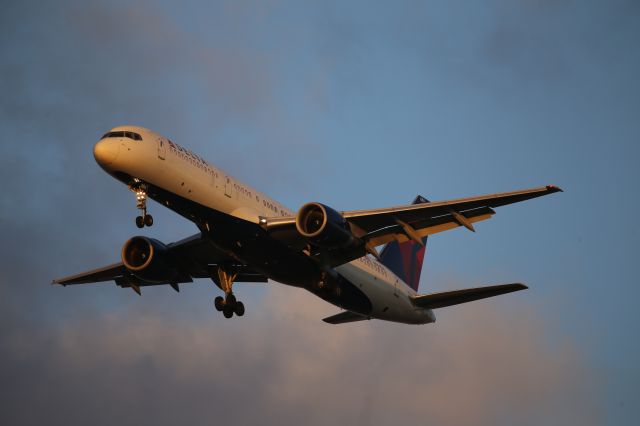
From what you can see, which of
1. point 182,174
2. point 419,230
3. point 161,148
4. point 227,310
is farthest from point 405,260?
point 161,148

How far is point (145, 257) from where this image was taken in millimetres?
36250

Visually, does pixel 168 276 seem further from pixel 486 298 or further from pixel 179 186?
pixel 486 298

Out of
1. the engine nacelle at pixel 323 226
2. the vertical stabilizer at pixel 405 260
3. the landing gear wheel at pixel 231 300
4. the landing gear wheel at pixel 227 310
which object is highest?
the vertical stabilizer at pixel 405 260

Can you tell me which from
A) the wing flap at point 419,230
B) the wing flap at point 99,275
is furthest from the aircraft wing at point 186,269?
the wing flap at point 419,230

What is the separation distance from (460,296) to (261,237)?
9736 mm

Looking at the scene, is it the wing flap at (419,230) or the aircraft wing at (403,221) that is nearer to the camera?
the aircraft wing at (403,221)

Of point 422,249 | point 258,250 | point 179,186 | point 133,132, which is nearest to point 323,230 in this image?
point 258,250

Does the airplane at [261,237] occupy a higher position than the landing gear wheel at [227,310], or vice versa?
the airplane at [261,237]

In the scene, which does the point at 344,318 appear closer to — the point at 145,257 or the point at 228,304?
the point at 228,304

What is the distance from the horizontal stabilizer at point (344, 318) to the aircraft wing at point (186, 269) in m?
3.48

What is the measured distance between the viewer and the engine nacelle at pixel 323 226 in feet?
102

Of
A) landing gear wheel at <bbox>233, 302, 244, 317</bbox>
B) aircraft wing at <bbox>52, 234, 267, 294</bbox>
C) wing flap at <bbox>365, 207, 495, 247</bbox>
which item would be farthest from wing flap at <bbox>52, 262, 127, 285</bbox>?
wing flap at <bbox>365, 207, 495, 247</bbox>

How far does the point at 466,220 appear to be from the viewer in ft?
106

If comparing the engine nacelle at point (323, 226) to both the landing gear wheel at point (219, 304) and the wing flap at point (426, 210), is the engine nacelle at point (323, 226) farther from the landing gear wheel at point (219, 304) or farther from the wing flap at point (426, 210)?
the landing gear wheel at point (219, 304)
